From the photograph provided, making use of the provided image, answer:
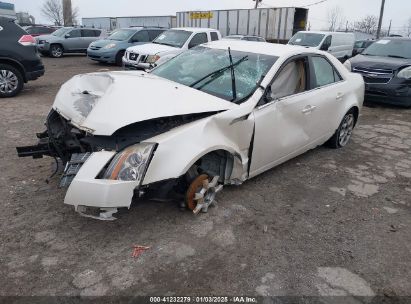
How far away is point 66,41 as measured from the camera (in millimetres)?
18672

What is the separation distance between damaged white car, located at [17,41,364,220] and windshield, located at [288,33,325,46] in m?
10.6

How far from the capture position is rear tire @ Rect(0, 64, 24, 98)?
8.30 meters

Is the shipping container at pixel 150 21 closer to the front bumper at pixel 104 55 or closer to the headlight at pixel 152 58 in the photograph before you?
the front bumper at pixel 104 55

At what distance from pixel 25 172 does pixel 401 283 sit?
4.06 meters

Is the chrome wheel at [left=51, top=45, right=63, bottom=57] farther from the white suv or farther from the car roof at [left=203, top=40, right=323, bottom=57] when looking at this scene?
the car roof at [left=203, top=40, right=323, bottom=57]

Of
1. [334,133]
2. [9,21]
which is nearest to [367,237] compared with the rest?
[334,133]

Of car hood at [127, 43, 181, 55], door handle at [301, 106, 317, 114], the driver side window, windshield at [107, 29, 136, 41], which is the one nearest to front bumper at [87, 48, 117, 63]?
windshield at [107, 29, 136, 41]

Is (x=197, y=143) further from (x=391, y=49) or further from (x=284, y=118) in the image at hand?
(x=391, y=49)

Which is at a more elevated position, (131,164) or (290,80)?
(290,80)

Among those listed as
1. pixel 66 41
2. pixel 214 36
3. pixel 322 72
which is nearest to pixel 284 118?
pixel 322 72

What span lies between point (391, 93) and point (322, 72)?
16.0 ft

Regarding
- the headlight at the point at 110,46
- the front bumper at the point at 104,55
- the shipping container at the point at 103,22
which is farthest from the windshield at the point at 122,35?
the shipping container at the point at 103,22

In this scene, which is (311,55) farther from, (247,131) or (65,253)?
(65,253)

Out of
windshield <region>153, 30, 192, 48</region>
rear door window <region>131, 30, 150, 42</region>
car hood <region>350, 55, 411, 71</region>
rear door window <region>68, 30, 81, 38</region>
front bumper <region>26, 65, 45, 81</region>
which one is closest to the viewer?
front bumper <region>26, 65, 45, 81</region>
